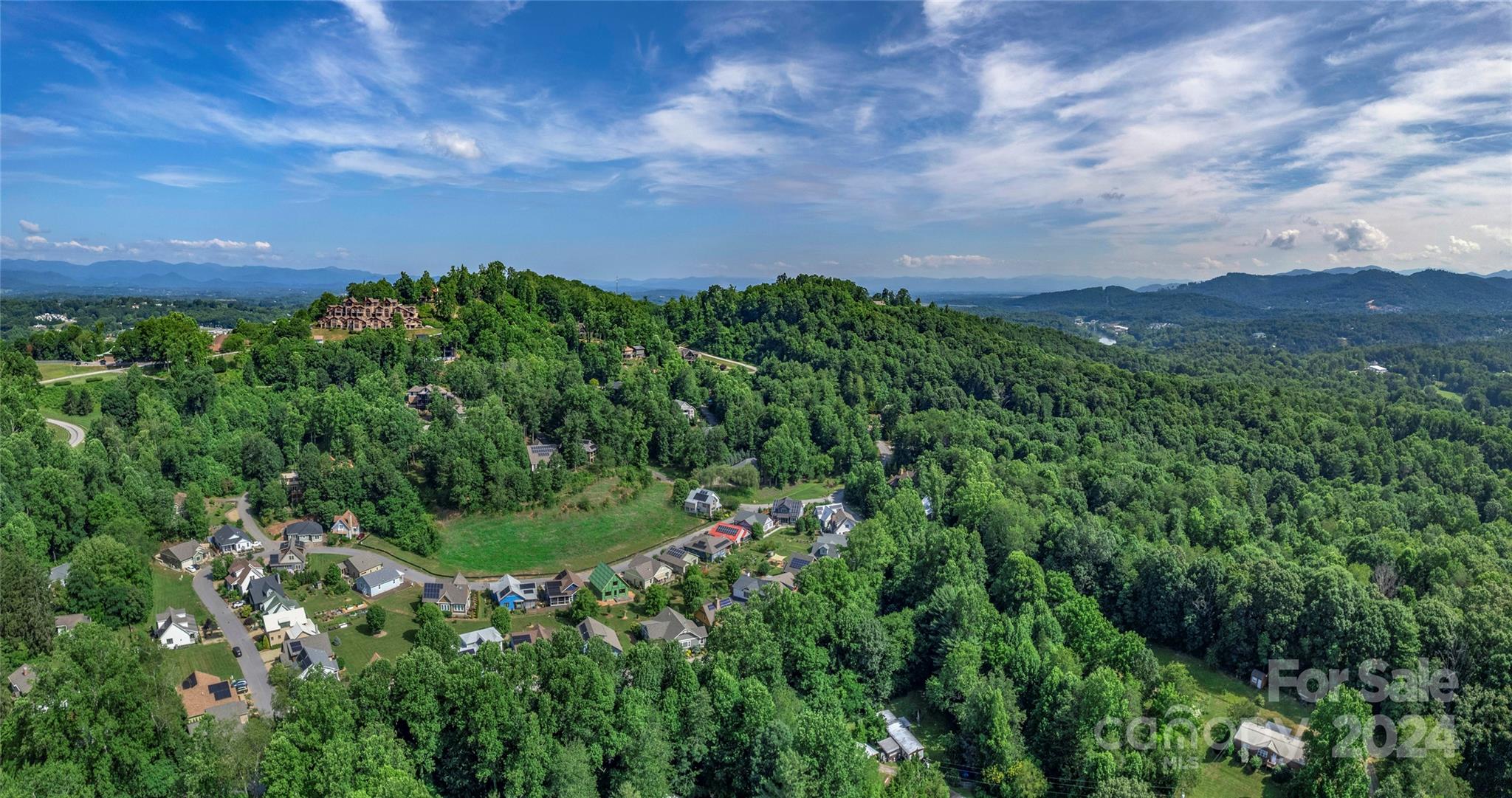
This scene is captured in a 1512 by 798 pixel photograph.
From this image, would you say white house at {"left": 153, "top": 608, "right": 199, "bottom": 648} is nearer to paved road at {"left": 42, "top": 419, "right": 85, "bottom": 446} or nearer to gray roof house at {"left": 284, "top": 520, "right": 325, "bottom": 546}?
gray roof house at {"left": 284, "top": 520, "right": 325, "bottom": 546}

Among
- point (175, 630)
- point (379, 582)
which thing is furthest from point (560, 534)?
point (175, 630)

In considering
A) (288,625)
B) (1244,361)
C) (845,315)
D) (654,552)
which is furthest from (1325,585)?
(1244,361)

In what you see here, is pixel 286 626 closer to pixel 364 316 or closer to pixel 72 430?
pixel 72 430


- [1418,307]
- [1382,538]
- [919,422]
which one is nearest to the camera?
[1382,538]

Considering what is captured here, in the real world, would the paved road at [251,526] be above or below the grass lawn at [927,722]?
above

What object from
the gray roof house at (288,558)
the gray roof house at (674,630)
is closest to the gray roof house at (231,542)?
the gray roof house at (288,558)

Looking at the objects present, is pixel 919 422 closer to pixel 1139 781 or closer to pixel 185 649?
pixel 1139 781

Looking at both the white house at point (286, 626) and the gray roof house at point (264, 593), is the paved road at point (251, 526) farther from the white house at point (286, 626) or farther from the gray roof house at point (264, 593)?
the white house at point (286, 626)
